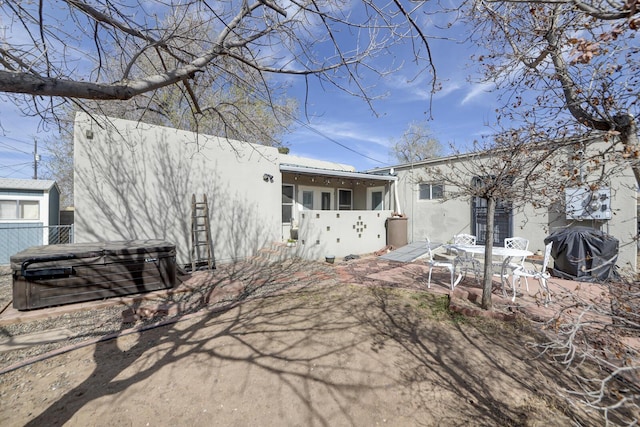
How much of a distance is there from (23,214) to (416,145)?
1015 inches

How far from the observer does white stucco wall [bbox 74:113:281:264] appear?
6.09 metres

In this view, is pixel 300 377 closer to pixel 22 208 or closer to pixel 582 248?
pixel 582 248

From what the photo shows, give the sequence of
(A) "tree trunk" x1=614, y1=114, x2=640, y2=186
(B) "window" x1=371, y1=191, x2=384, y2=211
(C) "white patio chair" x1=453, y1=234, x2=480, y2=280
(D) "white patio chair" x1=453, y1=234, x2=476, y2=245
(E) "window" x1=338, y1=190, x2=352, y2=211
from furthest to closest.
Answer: (B) "window" x1=371, y1=191, x2=384, y2=211 → (E) "window" x1=338, y1=190, x2=352, y2=211 → (D) "white patio chair" x1=453, y1=234, x2=476, y2=245 → (C) "white patio chair" x1=453, y1=234, x2=480, y2=280 → (A) "tree trunk" x1=614, y1=114, x2=640, y2=186

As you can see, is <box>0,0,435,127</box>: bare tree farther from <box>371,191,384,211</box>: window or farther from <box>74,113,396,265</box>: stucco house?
<box>371,191,384,211</box>: window

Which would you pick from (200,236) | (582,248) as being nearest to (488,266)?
(582,248)

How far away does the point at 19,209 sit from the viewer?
9898mm

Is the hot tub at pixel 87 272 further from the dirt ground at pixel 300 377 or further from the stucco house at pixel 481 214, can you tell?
the stucco house at pixel 481 214

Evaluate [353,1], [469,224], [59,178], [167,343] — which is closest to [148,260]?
[167,343]

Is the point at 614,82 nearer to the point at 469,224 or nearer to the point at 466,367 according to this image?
the point at 466,367

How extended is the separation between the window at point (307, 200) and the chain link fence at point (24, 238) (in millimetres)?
7858

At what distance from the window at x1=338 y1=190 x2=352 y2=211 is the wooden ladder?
252 inches

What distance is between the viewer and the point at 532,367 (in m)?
3.06

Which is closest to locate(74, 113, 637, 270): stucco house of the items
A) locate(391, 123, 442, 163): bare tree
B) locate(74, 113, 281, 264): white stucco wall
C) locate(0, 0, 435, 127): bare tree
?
A: locate(74, 113, 281, 264): white stucco wall

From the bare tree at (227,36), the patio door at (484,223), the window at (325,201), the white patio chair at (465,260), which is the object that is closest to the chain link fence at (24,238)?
the bare tree at (227,36)
